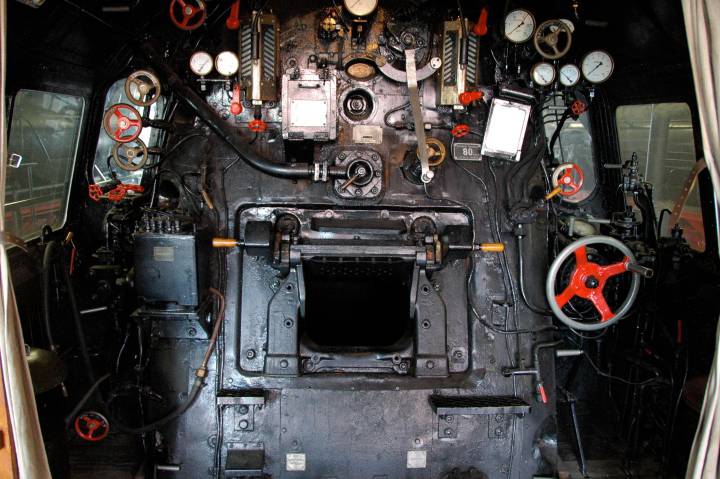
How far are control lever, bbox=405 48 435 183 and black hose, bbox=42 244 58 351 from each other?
2.03 meters

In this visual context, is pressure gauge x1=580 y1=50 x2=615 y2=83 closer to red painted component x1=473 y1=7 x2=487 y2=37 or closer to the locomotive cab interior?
the locomotive cab interior

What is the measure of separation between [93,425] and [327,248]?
5.51 feet

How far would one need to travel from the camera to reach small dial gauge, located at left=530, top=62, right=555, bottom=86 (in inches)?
130

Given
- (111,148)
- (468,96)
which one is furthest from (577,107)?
(111,148)

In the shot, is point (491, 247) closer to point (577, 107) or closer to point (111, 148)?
point (577, 107)

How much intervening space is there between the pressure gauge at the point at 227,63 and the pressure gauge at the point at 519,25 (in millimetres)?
1576

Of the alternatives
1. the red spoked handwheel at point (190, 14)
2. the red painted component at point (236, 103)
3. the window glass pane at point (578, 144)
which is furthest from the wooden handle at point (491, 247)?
the window glass pane at point (578, 144)

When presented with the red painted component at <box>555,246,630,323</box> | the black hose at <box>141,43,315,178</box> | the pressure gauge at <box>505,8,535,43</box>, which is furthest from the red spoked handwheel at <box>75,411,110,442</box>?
the pressure gauge at <box>505,8,535,43</box>

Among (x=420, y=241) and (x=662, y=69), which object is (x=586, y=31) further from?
(x=420, y=241)

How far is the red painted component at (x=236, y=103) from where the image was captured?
302 centimetres

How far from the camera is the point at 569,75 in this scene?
11.8ft

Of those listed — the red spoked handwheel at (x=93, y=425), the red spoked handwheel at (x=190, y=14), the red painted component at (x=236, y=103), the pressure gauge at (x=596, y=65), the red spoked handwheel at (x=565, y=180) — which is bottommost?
the red spoked handwheel at (x=93, y=425)

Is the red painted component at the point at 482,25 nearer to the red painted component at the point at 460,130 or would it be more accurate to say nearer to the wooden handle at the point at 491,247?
the red painted component at the point at 460,130

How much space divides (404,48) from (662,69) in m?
2.05
